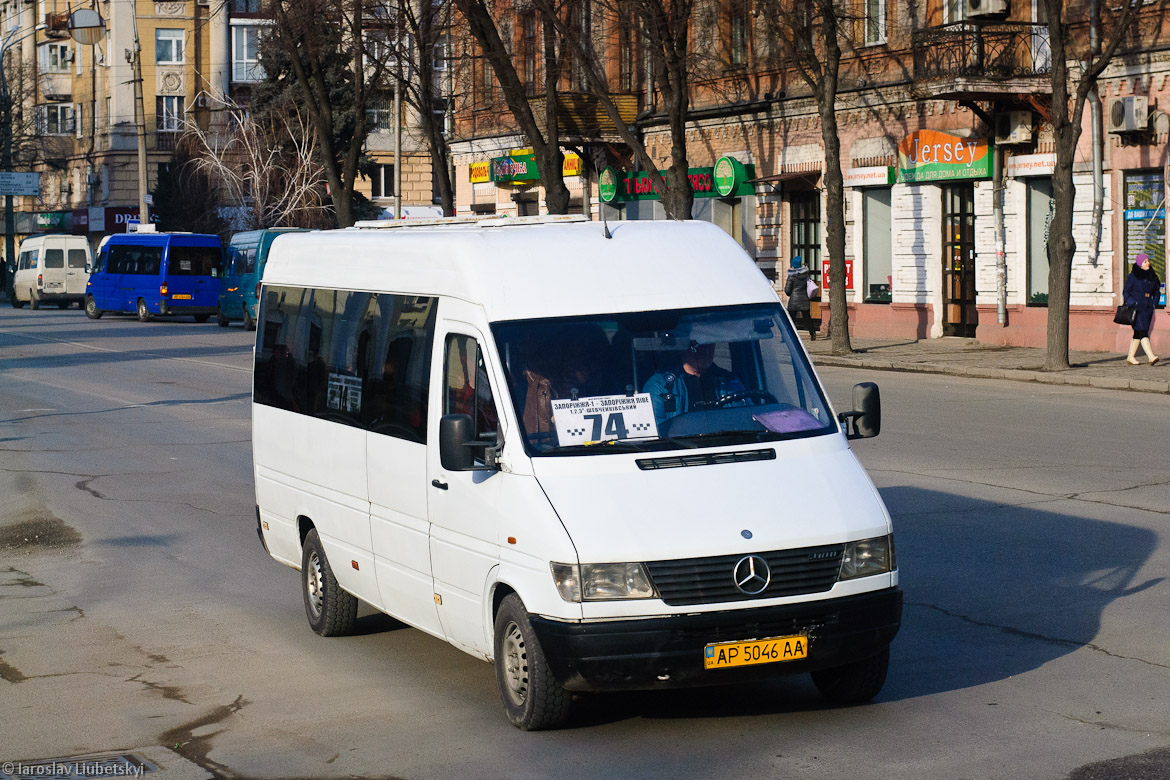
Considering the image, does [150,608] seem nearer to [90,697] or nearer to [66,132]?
[90,697]

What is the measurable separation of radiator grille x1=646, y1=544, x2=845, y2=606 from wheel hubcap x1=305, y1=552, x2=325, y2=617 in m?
3.00

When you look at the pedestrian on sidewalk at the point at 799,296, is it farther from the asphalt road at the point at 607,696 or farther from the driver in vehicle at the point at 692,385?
the driver in vehicle at the point at 692,385

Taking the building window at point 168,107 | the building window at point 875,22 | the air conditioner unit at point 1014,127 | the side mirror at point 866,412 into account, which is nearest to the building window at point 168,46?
the building window at point 168,107

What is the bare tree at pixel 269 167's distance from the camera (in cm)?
6078

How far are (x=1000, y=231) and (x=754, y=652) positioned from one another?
2419 cm

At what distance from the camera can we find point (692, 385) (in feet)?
22.9

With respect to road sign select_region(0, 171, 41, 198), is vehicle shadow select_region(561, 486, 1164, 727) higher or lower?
lower

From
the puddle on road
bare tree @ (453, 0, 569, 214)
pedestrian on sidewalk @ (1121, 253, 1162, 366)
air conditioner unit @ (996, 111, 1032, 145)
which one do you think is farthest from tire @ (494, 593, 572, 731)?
bare tree @ (453, 0, 569, 214)

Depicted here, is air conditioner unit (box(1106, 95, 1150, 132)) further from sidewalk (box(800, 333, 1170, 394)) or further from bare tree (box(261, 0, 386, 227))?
bare tree (box(261, 0, 386, 227))

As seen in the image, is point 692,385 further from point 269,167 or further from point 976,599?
point 269,167

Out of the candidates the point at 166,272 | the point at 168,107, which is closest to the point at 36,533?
the point at 166,272

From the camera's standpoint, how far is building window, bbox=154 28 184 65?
7812cm

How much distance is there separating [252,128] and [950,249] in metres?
38.0

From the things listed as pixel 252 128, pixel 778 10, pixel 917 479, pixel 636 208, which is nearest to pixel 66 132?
pixel 252 128
